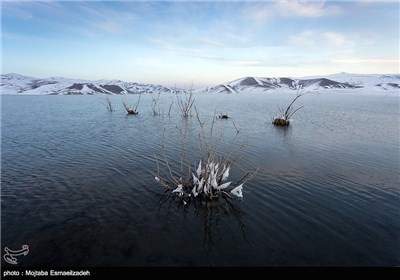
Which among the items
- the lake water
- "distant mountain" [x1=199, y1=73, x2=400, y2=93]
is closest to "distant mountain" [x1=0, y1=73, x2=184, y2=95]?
"distant mountain" [x1=199, y1=73, x2=400, y2=93]

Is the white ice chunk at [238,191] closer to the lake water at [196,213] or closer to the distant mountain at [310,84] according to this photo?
the lake water at [196,213]

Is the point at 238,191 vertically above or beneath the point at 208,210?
above

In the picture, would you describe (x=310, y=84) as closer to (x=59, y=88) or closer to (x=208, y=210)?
(x=59, y=88)

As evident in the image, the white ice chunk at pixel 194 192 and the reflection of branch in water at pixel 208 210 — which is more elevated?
the white ice chunk at pixel 194 192

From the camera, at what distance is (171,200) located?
949 centimetres

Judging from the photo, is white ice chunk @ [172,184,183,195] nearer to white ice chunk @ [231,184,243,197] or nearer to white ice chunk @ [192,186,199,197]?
white ice chunk @ [192,186,199,197]

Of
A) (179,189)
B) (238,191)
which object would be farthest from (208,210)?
(238,191)

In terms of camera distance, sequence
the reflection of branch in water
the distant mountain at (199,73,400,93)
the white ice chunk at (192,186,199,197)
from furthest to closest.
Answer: the distant mountain at (199,73,400,93), the white ice chunk at (192,186,199,197), the reflection of branch in water

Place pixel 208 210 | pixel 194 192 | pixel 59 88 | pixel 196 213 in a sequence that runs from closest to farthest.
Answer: pixel 196 213 < pixel 208 210 < pixel 194 192 < pixel 59 88

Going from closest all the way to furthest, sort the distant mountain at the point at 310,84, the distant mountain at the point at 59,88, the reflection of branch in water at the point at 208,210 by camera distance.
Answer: the reflection of branch in water at the point at 208,210 → the distant mountain at the point at 59,88 → the distant mountain at the point at 310,84

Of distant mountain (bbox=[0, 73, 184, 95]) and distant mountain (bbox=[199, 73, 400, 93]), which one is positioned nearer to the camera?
distant mountain (bbox=[0, 73, 184, 95])

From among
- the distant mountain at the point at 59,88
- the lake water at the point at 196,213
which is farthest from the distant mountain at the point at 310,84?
the lake water at the point at 196,213

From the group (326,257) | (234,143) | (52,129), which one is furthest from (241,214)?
(52,129)

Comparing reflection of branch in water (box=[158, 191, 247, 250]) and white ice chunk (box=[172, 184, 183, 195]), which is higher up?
white ice chunk (box=[172, 184, 183, 195])
